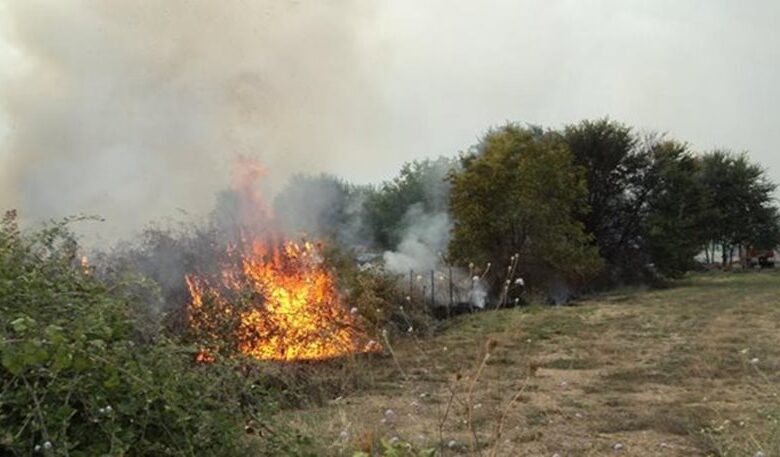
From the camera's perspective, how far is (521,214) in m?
A: 19.6

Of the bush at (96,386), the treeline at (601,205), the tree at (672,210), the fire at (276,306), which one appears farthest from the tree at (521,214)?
the bush at (96,386)

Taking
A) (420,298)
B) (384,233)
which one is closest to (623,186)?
(384,233)

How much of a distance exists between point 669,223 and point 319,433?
26622 mm

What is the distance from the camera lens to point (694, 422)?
5.45 meters

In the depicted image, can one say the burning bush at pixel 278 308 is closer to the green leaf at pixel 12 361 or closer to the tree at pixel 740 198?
the green leaf at pixel 12 361

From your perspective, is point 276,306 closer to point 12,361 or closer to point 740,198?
point 12,361

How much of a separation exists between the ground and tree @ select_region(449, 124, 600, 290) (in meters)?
7.37

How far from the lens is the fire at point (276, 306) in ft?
22.8

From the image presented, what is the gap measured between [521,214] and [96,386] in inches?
688

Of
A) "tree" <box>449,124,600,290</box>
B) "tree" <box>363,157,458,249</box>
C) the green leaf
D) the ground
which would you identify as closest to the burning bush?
the ground

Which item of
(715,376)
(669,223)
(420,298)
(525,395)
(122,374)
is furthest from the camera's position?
(669,223)

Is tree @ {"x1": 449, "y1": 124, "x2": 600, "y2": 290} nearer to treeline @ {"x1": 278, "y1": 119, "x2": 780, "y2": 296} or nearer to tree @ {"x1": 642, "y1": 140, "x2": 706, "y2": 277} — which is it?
treeline @ {"x1": 278, "y1": 119, "x2": 780, "y2": 296}

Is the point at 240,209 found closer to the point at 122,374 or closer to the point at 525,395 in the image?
the point at 525,395

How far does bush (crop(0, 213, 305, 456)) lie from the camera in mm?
2541
